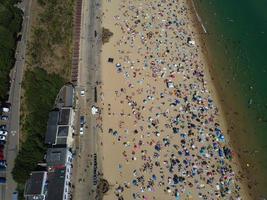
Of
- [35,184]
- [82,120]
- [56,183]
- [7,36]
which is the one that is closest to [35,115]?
[82,120]

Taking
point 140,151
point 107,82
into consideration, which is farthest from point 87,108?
point 140,151

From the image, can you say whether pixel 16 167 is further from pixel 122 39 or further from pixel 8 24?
pixel 122 39

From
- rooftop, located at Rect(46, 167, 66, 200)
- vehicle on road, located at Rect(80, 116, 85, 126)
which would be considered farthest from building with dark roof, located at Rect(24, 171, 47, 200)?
vehicle on road, located at Rect(80, 116, 85, 126)

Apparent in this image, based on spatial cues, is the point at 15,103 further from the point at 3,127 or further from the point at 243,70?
the point at 243,70

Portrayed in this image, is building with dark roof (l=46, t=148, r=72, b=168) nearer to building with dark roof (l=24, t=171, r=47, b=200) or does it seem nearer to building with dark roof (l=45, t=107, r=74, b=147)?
building with dark roof (l=45, t=107, r=74, b=147)

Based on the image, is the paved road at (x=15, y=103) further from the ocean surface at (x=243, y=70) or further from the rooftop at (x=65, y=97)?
the ocean surface at (x=243, y=70)
